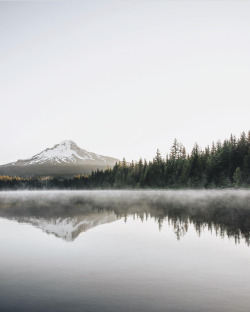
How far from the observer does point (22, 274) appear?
11.8 metres

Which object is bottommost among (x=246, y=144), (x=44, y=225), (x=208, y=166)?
(x=44, y=225)

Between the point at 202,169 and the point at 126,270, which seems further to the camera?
the point at 202,169

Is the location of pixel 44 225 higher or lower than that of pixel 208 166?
lower

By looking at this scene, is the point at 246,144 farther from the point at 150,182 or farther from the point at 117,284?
the point at 117,284

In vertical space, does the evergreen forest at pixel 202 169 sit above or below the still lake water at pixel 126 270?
above

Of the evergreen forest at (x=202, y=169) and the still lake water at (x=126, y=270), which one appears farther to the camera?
the evergreen forest at (x=202, y=169)

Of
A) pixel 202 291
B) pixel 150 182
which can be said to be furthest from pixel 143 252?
pixel 150 182

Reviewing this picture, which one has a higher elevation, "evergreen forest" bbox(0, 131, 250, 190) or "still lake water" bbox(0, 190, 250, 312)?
"evergreen forest" bbox(0, 131, 250, 190)

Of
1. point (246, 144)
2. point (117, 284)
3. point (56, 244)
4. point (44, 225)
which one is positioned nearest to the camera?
point (117, 284)

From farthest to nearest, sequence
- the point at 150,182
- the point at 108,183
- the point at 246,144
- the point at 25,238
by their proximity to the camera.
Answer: the point at 108,183, the point at 150,182, the point at 246,144, the point at 25,238

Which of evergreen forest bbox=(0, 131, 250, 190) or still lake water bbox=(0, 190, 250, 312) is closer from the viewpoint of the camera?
still lake water bbox=(0, 190, 250, 312)

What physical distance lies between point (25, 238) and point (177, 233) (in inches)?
373

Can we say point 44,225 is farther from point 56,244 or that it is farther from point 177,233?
point 177,233

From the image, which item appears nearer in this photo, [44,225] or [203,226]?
[203,226]
